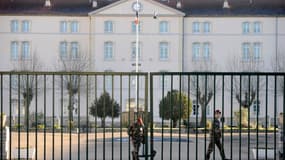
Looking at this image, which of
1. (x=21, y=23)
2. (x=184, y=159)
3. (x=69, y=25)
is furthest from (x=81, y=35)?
(x=184, y=159)

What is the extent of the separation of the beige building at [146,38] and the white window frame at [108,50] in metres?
0.10

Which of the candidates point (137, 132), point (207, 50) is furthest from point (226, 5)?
point (137, 132)

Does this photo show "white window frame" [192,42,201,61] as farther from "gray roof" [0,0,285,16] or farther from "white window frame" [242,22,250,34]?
"white window frame" [242,22,250,34]

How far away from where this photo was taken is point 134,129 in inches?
485

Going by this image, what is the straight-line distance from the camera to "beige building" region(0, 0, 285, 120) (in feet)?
182

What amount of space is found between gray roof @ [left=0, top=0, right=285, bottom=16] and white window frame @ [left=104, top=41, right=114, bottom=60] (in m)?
3.85

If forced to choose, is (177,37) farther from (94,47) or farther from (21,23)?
(21,23)

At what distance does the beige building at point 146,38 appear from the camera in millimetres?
55625

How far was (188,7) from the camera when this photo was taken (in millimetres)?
59250

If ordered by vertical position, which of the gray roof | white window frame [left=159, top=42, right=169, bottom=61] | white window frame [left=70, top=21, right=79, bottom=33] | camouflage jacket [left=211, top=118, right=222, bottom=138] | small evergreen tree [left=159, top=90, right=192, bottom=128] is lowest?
camouflage jacket [left=211, top=118, right=222, bottom=138]

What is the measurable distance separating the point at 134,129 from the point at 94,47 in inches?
1728

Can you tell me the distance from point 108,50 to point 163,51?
211 inches

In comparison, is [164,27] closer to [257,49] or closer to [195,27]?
[195,27]

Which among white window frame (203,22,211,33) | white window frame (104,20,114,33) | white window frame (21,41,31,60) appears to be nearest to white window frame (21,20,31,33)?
white window frame (21,41,31,60)
